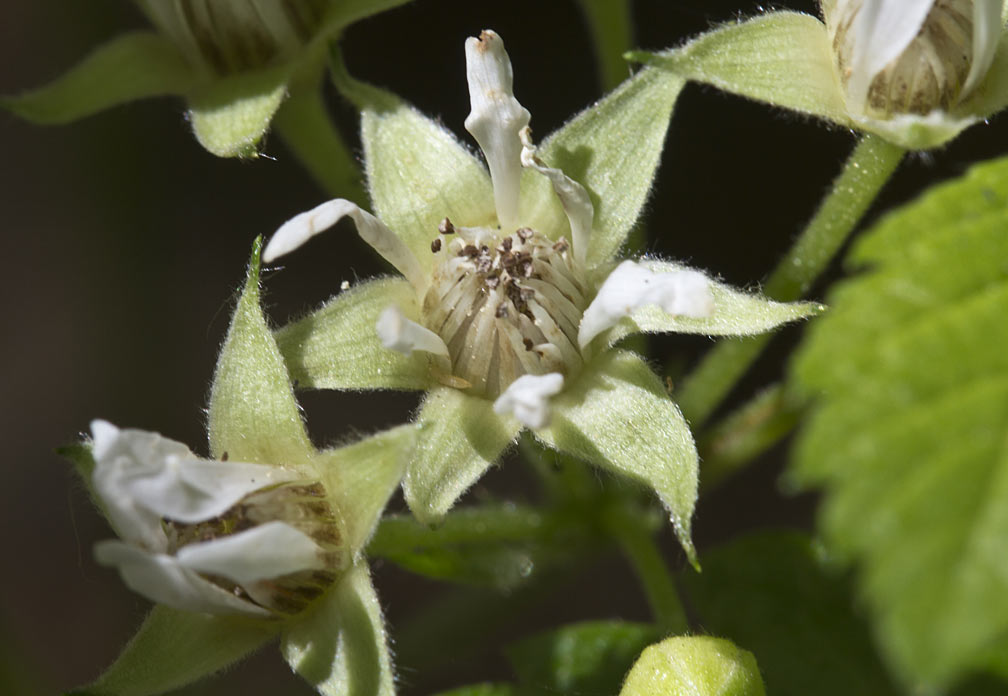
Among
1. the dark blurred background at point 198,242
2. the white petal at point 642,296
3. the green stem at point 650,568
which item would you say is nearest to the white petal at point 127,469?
the white petal at point 642,296

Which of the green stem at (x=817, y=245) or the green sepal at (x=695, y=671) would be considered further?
the green stem at (x=817, y=245)

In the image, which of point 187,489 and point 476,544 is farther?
point 476,544

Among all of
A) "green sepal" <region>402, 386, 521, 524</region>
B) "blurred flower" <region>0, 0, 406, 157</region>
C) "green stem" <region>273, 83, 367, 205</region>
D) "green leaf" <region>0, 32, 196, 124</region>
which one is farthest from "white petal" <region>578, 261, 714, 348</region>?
"green leaf" <region>0, 32, 196, 124</region>

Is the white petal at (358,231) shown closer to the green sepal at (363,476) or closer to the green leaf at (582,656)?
the green sepal at (363,476)

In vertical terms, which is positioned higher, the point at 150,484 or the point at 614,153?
the point at 614,153

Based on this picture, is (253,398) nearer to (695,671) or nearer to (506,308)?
(506,308)

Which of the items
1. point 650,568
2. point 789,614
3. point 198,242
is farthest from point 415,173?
point 198,242

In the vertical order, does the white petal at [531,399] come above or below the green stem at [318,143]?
below
